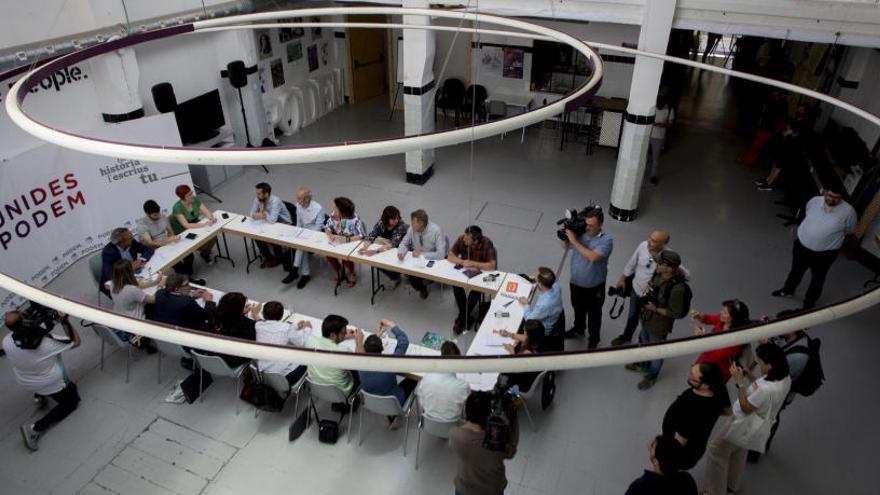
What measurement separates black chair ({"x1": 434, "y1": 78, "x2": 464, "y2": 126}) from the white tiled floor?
4363mm

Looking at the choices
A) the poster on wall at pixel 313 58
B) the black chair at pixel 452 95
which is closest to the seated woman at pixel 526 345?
the black chair at pixel 452 95

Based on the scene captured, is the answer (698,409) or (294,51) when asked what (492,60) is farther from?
(698,409)

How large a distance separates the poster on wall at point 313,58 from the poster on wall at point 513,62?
4.27 meters

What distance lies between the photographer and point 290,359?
2273 millimetres

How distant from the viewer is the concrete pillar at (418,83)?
8961mm

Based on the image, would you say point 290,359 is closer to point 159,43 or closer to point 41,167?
point 41,167

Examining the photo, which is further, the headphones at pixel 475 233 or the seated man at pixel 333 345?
the headphones at pixel 475 233

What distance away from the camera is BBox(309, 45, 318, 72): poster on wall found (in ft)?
41.8

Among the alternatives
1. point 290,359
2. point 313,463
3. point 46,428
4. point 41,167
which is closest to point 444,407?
point 313,463

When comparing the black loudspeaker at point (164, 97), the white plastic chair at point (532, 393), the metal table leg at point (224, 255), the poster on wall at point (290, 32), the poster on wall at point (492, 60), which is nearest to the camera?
the white plastic chair at point (532, 393)

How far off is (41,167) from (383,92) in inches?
358

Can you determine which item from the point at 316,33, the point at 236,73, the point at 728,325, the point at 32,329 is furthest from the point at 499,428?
the point at 316,33

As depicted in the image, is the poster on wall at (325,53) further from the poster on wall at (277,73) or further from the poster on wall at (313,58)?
the poster on wall at (277,73)

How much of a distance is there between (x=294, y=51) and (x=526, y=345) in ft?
31.2
